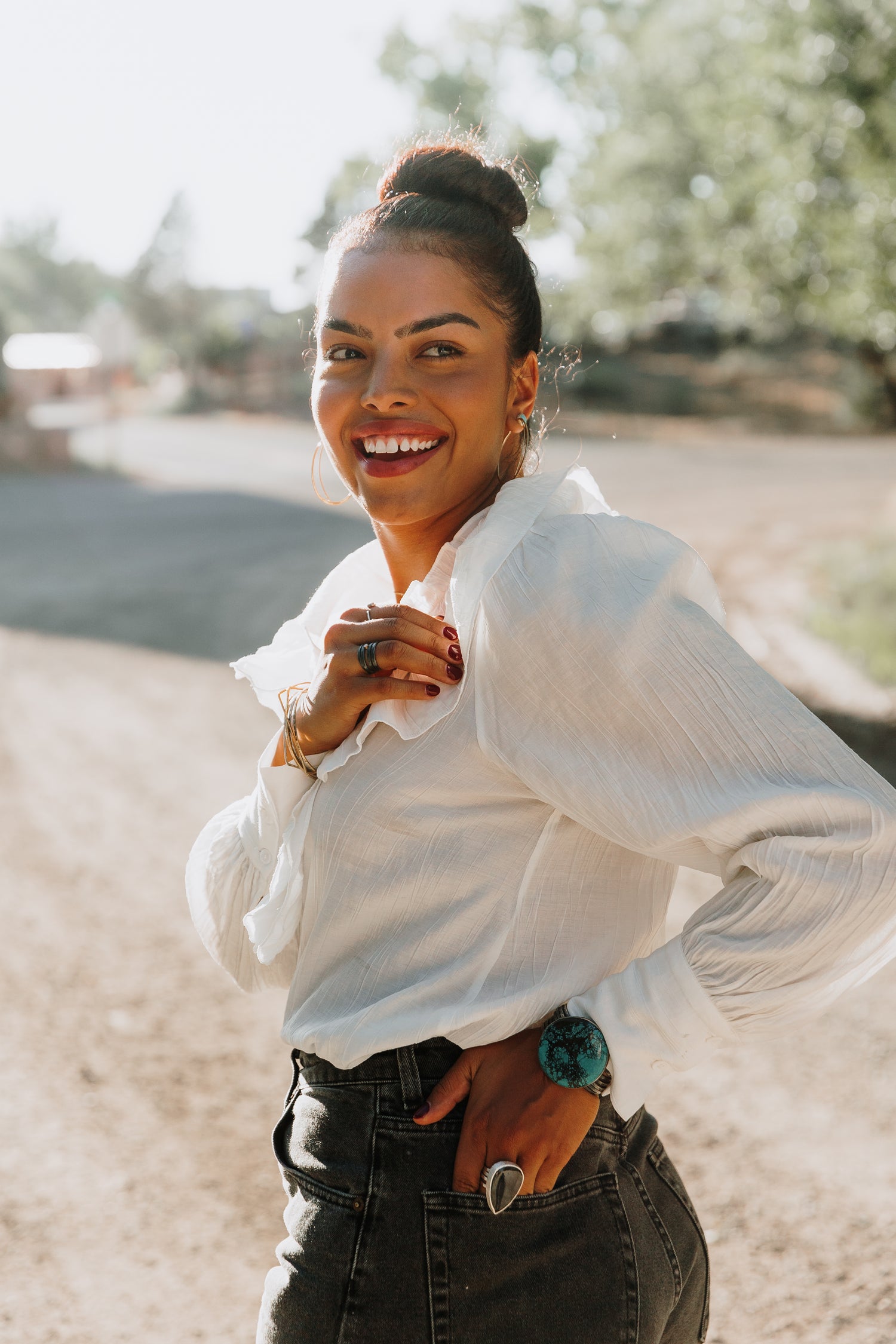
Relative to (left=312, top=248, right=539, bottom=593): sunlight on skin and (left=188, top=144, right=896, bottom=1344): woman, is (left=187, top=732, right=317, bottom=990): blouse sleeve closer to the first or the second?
(left=188, top=144, right=896, bottom=1344): woman

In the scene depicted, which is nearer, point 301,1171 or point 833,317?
point 301,1171

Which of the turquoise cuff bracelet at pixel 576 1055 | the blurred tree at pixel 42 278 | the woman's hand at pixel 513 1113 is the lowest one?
the woman's hand at pixel 513 1113

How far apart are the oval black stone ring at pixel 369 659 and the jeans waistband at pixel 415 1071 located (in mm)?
445

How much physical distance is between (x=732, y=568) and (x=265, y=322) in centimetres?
4470

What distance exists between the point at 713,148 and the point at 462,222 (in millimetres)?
Answer: 11520

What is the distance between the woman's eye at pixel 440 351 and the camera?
160 cm

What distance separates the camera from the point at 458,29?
112 feet

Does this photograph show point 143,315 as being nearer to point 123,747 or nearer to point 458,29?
point 458,29

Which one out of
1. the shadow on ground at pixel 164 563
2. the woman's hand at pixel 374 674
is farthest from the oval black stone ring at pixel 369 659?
the shadow on ground at pixel 164 563

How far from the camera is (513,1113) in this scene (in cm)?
138

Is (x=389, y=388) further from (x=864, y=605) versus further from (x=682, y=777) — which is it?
(x=864, y=605)

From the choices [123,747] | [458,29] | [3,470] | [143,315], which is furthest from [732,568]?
[143,315]

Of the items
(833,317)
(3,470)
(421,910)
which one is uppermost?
(3,470)

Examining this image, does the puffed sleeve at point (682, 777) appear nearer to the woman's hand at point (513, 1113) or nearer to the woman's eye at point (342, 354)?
the woman's hand at point (513, 1113)
